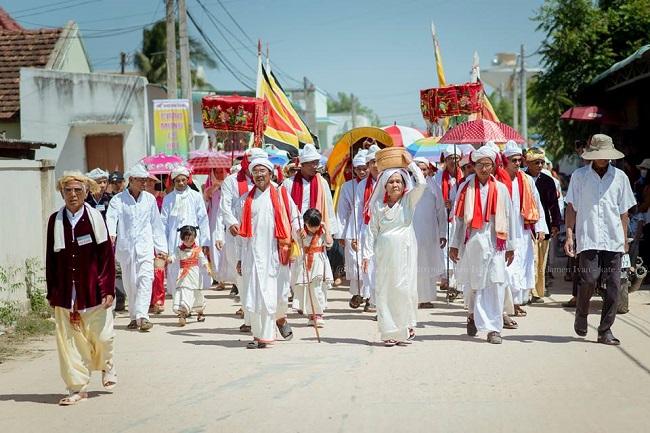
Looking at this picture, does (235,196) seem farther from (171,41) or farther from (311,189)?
(171,41)

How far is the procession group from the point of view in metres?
7.70

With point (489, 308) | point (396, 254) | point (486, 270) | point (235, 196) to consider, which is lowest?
point (489, 308)

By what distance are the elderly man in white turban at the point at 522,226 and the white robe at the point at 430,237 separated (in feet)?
3.28

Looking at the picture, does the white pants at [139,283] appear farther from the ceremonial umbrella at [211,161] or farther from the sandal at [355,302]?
the ceremonial umbrella at [211,161]

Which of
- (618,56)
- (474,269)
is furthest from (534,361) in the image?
(618,56)

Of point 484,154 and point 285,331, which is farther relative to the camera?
point 285,331

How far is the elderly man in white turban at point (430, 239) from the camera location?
12242 millimetres

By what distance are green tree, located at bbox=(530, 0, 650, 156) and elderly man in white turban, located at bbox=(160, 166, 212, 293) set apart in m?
9.54

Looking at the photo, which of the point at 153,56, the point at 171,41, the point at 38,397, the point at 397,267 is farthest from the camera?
the point at 153,56

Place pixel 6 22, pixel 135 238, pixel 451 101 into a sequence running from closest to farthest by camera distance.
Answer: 1. pixel 135 238
2. pixel 451 101
3. pixel 6 22

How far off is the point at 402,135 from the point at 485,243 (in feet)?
37.7

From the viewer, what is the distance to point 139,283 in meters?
11.4

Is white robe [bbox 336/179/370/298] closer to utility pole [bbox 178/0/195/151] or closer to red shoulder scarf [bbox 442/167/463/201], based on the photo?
red shoulder scarf [bbox 442/167/463/201]

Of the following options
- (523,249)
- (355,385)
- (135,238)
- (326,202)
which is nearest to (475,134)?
(523,249)
